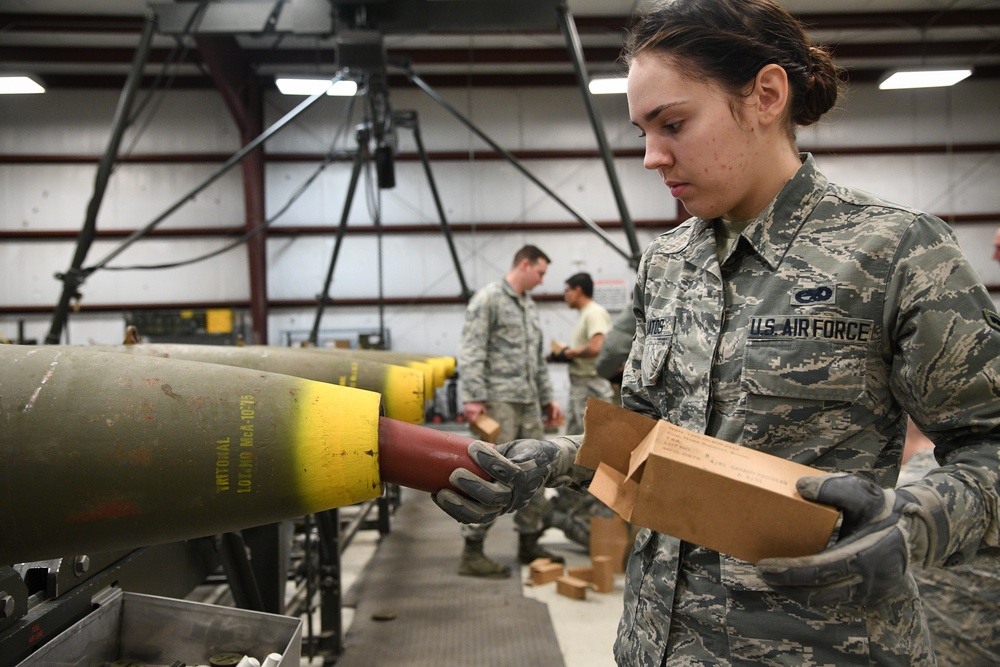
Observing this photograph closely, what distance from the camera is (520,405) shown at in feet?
13.8

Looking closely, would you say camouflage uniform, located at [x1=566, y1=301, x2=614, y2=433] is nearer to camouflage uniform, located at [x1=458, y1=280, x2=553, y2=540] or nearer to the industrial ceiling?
camouflage uniform, located at [x1=458, y1=280, x2=553, y2=540]

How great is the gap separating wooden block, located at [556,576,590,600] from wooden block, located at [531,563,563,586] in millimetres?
150

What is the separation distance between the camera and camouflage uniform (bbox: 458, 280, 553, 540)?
Answer: 13.2 feet

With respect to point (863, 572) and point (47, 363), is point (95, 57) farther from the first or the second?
point (863, 572)

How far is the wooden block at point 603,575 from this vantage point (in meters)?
3.56

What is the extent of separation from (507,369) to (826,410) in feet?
10.6

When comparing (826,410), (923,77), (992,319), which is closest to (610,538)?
(826,410)

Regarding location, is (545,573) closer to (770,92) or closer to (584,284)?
(584,284)

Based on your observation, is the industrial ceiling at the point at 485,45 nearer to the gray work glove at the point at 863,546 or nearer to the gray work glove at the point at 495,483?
the gray work glove at the point at 495,483

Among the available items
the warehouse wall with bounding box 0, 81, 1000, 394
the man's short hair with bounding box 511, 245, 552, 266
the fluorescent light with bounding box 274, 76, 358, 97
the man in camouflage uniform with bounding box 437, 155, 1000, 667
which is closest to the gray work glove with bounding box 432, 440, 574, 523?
the man in camouflage uniform with bounding box 437, 155, 1000, 667

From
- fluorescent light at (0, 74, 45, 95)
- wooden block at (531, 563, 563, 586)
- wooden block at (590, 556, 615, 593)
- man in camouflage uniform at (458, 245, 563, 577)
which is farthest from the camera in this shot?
fluorescent light at (0, 74, 45, 95)

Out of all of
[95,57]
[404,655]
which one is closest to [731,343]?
[404,655]

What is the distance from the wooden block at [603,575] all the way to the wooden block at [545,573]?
21 centimetres

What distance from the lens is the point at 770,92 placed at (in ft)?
3.13
